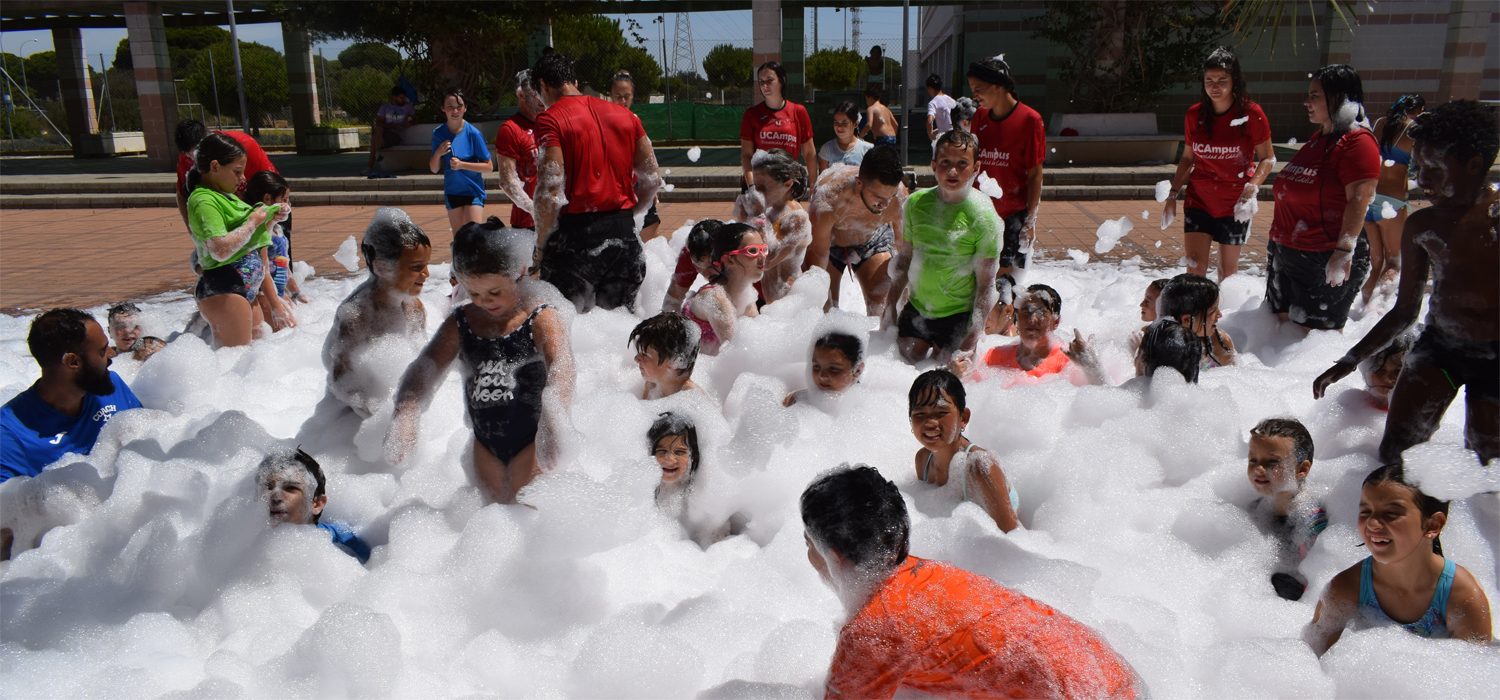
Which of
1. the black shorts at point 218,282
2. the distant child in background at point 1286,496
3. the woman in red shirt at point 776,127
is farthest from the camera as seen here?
the woman in red shirt at point 776,127

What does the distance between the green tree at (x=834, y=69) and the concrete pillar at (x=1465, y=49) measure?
17248mm

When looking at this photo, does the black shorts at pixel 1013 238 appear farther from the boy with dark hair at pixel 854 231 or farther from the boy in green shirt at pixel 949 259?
the boy in green shirt at pixel 949 259

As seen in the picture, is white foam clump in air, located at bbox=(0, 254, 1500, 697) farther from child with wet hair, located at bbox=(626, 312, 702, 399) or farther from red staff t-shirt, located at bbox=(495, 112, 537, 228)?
red staff t-shirt, located at bbox=(495, 112, 537, 228)

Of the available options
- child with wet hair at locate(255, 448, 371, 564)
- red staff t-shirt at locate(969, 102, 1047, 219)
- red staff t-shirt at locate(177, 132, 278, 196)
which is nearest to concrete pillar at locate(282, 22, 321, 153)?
red staff t-shirt at locate(177, 132, 278, 196)

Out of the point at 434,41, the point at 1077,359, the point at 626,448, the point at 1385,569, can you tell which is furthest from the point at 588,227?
the point at 434,41

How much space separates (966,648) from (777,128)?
5.19 m

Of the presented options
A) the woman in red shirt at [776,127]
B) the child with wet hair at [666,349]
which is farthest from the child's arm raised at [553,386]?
the woman in red shirt at [776,127]

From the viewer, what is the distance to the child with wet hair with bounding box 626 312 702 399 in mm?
3398

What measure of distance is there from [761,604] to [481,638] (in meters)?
0.81

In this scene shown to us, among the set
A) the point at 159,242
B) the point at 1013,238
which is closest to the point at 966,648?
the point at 1013,238

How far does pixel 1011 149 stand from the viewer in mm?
4961

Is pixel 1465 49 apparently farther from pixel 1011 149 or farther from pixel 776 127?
pixel 1011 149

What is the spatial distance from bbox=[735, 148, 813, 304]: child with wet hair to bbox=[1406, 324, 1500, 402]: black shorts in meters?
2.74

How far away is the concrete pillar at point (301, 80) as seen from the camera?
19.8 metres
